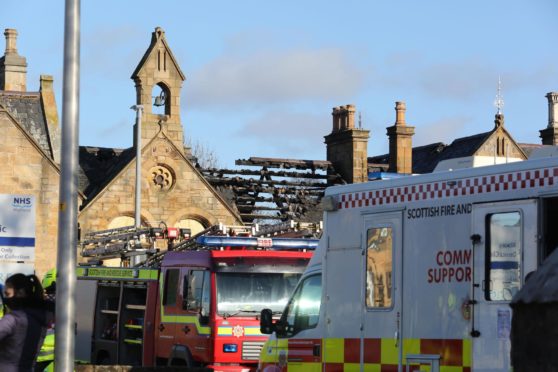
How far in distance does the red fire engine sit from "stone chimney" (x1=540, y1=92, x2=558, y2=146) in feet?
126

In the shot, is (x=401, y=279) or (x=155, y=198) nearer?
(x=401, y=279)

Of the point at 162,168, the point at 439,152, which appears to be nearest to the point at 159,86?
the point at 162,168

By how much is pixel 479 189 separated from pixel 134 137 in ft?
127

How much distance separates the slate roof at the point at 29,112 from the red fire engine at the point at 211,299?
28.6 metres

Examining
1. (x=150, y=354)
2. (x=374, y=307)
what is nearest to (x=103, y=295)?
(x=150, y=354)

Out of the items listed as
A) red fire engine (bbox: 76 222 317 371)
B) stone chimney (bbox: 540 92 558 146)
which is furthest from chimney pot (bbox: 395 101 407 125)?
red fire engine (bbox: 76 222 317 371)

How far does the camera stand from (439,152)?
6025cm

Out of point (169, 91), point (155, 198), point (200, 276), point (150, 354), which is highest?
point (169, 91)

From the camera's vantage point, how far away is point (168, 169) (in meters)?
49.7

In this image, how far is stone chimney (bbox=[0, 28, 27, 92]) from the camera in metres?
57.3

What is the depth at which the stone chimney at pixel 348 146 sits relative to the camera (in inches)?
2093

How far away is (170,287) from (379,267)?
803cm

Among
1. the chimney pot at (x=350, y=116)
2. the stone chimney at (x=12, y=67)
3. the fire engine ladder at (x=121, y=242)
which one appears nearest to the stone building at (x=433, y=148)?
the chimney pot at (x=350, y=116)

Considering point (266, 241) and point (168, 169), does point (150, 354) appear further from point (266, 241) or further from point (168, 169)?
point (168, 169)
